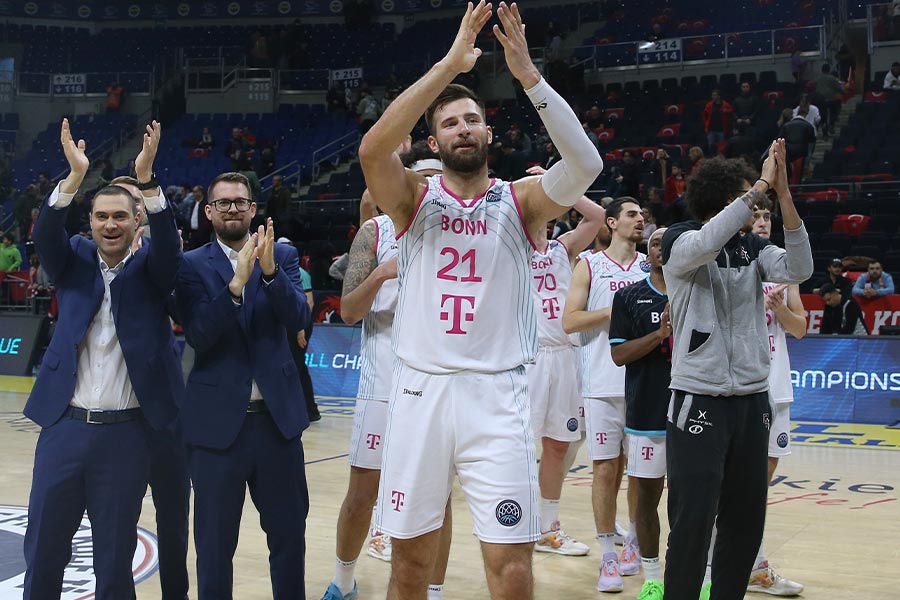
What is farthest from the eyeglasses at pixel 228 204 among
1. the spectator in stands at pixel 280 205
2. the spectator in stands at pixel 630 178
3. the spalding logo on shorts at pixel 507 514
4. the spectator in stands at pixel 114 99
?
the spectator in stands at pixel 114 99

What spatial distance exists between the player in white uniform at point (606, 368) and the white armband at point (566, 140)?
8.40 feet

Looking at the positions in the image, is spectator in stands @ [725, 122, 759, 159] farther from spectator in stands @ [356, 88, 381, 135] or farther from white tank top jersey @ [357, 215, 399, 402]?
white tank top jersey @ [357, 215, 399, 402]

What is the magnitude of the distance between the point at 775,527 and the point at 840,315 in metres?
6.74

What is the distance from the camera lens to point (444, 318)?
3818 mm

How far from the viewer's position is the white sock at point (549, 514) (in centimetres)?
673

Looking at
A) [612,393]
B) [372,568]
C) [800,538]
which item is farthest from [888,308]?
[372,568]

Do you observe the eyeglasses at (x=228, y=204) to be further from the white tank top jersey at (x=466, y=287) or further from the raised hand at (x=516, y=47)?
the raised hand at (x=516, y=47)

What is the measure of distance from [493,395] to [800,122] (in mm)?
14940

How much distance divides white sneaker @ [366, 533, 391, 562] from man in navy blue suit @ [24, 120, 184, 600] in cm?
233

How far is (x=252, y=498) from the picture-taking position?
4.60 m

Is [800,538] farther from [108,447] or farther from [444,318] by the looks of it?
[108,447]

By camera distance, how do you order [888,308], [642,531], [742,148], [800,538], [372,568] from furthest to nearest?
[742,148]
[888,308]
[800,538]
[372,568]
[642,531]

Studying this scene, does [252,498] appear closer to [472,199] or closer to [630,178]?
[472,199]

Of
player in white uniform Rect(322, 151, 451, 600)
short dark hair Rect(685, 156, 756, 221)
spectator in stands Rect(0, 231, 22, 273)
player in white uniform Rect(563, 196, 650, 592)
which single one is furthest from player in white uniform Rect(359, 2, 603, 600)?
spectator in stands Rect(0, 231, 22, 273)
